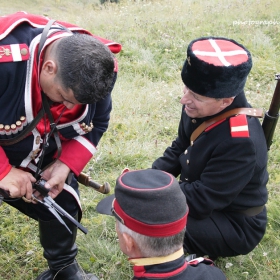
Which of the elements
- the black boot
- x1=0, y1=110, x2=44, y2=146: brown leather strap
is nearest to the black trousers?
the black boot

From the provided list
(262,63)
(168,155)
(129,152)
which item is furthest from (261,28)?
(168,155)

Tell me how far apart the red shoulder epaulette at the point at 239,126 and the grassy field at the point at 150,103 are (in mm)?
1194

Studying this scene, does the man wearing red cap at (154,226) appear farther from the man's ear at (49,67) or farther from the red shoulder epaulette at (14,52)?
the red shoulder epaulette at (14,52)

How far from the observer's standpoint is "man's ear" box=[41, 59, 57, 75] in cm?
202

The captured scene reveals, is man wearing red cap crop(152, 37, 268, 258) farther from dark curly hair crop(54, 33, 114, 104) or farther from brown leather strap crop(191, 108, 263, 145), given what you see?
dark curly hair crop(54, 33, 114, 104)

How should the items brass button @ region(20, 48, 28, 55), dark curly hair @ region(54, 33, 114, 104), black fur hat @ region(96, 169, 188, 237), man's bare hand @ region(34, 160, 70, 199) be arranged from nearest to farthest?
black fur hat @ region(96, 169, 188, 237) < dark curly hair @ region(54, 33, 114, 104) < brass button @ region(20, 48, 28, 55) < man's bare hand @ region(34, 160, 70, 199)

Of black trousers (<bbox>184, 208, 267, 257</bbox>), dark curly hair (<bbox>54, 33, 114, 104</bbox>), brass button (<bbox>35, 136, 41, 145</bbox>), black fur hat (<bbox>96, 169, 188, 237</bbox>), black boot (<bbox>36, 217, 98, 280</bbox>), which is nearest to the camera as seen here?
black fur hat (<bbox>96, 169, 188, 237</bbox>)

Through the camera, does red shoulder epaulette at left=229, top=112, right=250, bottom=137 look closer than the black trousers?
Yes

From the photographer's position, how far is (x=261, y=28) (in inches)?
332

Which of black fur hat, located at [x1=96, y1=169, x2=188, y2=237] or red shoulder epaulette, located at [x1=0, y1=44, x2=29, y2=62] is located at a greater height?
red shoulder epaulette, located at [x1=0, y1=44, x2=29, y2=62]

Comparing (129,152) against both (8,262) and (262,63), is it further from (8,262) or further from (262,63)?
(262,63)

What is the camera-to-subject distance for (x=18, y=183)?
7.82 ft

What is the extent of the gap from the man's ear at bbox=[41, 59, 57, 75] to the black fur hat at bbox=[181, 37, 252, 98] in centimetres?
93

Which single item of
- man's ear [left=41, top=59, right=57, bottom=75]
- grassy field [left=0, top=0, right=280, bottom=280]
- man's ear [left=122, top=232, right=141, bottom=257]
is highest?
man's ear [left=41, top=59, right=57, bottom=75]
